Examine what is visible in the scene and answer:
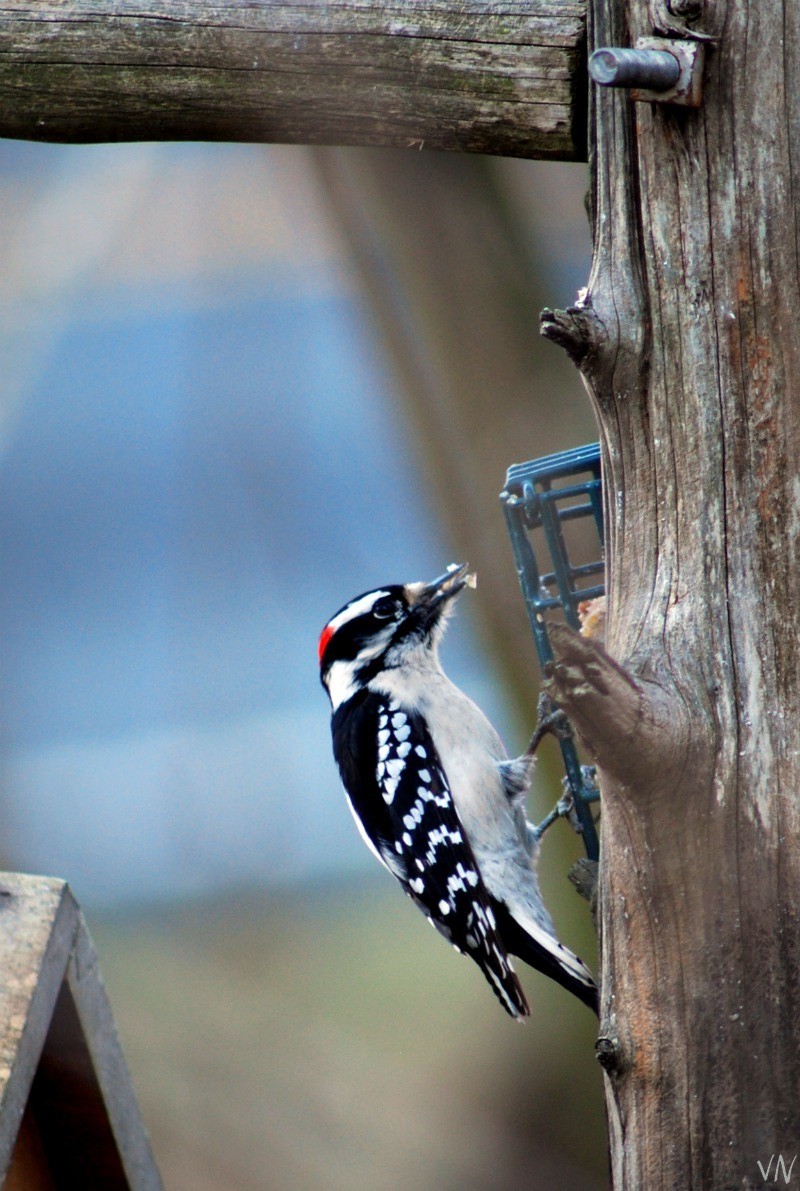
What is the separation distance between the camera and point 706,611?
169cm

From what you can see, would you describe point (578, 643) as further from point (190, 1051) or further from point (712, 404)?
point (190, 1051)

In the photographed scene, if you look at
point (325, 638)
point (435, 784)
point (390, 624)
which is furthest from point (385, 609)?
point (435, 784)

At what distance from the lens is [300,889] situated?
4.53 m

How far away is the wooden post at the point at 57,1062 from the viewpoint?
1730 millimetres

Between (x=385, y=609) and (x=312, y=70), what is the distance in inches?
54.0

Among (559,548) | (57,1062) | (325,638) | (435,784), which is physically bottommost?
(57,1062)

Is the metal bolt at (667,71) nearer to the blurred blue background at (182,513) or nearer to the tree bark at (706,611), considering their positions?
the tree bark at (706,611)

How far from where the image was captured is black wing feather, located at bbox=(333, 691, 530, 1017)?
2.78 metres

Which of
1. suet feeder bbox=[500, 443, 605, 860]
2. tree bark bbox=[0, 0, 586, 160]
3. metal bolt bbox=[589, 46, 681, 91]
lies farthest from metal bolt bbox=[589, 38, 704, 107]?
suet feeder bbox=[500, 443, 605, 860]

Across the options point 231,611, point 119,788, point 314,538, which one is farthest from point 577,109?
point 119,788

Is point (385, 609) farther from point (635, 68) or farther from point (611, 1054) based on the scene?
point (635, 68)

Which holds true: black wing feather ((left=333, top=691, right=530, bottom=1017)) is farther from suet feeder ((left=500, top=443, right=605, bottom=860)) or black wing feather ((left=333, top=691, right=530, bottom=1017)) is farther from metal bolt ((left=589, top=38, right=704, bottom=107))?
metal bolt ((left=589, top=38, right=704, bottom=107))

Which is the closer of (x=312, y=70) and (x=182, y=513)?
(x=312, y=70)

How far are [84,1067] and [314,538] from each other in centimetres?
233
